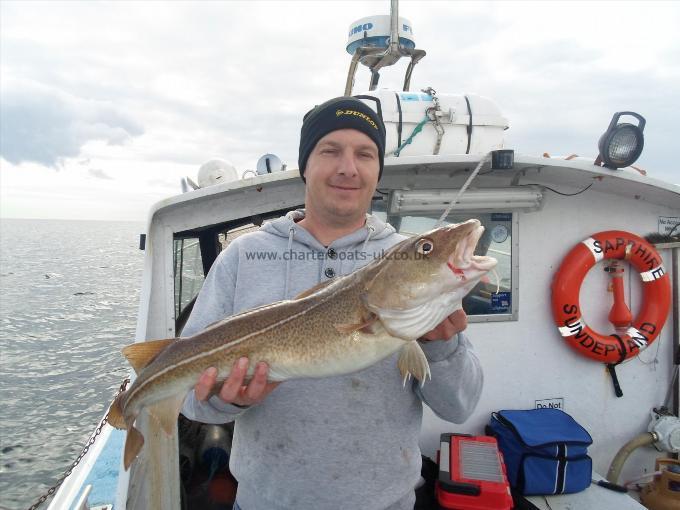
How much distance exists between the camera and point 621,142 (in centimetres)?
414

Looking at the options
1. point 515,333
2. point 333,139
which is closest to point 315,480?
point 333,139

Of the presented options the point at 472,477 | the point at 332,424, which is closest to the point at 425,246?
the point at 332,424

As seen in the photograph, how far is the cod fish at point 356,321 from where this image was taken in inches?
78.1

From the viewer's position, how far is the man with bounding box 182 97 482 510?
218 centimetres

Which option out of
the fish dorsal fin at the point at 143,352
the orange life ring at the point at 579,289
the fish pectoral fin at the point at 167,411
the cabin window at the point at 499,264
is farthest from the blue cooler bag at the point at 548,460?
the fish dorsal fin at the point at 143,352

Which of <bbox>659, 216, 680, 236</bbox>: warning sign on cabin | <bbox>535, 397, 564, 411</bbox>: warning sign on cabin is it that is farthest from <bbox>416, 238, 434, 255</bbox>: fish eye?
<bbox>659, 216, 680, 236</bbox>: warning sign on cabin

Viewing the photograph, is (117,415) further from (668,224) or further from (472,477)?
(668,224)

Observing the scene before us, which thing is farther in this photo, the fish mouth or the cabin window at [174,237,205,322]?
the cabin window at [174,237,205,322]

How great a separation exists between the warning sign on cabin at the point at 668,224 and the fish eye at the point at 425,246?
452 cm

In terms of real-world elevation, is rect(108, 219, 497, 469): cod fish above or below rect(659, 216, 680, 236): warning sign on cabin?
below

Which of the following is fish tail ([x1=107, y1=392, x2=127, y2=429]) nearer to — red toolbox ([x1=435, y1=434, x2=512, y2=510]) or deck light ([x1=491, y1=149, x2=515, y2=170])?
red toolbox ([x1=435, y1=434, x2=512, y2=510])

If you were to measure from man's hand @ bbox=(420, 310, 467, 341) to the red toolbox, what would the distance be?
7.05 feet

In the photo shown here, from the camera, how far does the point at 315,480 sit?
2.18 metres

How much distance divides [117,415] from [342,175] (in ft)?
6.13
